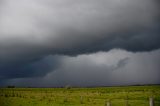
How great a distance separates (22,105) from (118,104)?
15357mm

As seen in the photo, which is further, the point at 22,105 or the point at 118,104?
the point at 22,105

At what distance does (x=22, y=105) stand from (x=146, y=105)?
19.5 meters

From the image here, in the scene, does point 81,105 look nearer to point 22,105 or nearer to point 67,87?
point 22,105

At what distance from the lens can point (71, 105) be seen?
1948 inches

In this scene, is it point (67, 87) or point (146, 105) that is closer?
point (146, 105)

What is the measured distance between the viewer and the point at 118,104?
4734 cm

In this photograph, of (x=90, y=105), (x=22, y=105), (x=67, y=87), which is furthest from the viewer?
(x=67, y=87)

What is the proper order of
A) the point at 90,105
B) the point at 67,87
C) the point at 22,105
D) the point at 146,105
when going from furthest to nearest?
1. the point at 67,87
2. the point at 22,105
3. the point at 90,105
4. the point at 146,105

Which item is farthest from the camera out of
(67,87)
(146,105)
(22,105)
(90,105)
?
(67,87)

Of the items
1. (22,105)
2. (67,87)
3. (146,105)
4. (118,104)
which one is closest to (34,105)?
(22,105)

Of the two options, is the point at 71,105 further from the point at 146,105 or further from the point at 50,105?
the point at 146,105

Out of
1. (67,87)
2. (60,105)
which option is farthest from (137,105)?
(67,87)

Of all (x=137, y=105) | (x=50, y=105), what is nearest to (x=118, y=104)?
(x=137, y=105)

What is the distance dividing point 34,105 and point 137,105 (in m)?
16.2
